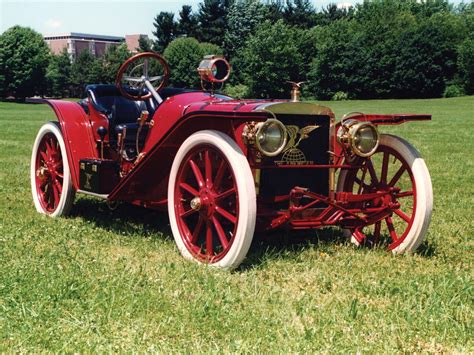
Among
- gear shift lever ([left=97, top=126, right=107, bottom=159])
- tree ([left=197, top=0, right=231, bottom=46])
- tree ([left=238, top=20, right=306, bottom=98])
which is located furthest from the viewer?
tree ([left=197, top=0, right=231, bottom=46])

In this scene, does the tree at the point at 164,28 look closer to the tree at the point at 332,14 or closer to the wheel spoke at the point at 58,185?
the tree at the point at 332,14

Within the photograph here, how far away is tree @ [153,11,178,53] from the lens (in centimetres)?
8019

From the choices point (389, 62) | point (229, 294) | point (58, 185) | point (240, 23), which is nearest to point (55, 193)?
point (58, 185)

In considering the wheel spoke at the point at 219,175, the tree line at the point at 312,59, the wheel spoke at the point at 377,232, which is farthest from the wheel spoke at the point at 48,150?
the tree line at the point at 312,59

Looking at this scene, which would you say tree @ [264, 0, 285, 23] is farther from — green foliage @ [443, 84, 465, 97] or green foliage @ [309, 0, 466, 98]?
green foliage @ [443, 84, 465, 97]

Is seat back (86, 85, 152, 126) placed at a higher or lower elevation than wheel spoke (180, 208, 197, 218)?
higher

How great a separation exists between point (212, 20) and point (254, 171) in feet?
263

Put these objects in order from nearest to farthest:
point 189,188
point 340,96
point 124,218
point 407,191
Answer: point 189,188 < point 407,191 < point 124,218 < point 340,96

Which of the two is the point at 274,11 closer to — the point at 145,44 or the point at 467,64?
the point at 145,44

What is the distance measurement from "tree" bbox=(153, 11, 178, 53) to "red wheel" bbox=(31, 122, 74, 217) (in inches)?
2977

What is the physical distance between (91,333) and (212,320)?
2.11ft

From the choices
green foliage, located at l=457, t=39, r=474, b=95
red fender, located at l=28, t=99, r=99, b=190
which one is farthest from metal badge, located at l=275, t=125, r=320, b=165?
green foliage, located at l=457, t=39, r=474, b=95

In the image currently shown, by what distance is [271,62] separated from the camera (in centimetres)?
5662

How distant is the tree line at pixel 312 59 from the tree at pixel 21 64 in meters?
0.10
